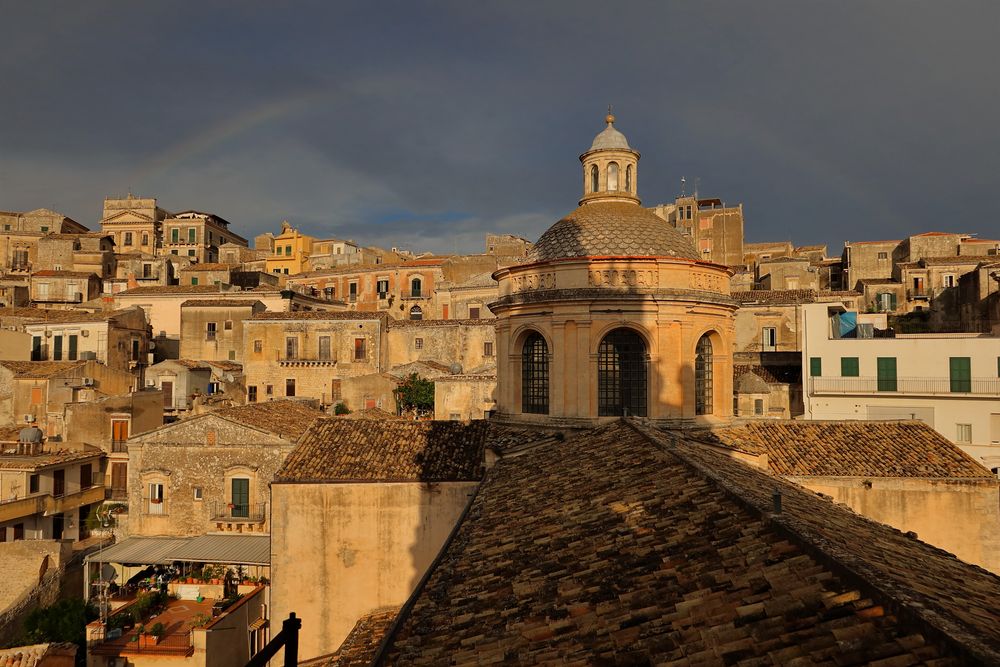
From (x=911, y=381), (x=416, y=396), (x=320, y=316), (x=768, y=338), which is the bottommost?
(x=416, y=396)

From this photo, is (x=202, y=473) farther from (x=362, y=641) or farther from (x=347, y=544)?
(x=362, y=641)

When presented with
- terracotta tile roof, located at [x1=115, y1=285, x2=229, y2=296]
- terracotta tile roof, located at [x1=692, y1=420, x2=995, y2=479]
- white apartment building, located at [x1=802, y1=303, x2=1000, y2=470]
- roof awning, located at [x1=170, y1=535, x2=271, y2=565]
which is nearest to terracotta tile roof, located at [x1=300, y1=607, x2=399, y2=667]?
roof awning, located at [x1=170, y1=535, x2=271, y2=565]

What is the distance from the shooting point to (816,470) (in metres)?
16.9

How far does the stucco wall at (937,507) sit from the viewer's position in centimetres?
1620

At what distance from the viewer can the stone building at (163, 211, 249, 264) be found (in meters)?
76.7

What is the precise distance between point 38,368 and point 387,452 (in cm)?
3014

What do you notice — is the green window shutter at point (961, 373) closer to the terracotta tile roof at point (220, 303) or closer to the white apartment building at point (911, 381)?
the white apartment building at point (911, 381)

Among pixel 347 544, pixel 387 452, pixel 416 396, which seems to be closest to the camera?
pixel 347 544

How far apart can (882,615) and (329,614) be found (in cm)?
1540

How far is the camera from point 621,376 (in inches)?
674

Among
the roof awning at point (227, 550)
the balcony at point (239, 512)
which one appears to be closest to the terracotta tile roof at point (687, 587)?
the roof awning at point (227, 550)

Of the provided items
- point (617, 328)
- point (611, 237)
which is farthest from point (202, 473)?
point (611, 237)

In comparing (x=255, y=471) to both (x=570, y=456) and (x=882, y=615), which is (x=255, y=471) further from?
(x=882, y=615)

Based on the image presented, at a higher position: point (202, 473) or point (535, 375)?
point (535, 375)
